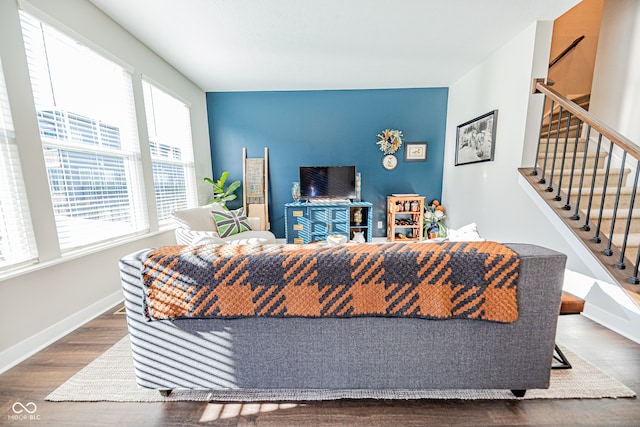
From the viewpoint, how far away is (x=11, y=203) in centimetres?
143

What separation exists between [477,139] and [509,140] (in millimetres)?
561

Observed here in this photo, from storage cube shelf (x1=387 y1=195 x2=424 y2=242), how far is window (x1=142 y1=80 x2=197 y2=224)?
323 cm

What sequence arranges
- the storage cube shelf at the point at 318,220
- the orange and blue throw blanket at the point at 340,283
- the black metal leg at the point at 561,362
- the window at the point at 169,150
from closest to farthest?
the orange and blue throw blanket at the point at 340,283, the black metal leg at the point at 561,362, the window at the point at 169,150, the storage cube shelf at the point at 318,220

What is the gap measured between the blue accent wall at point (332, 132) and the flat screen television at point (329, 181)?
22cm

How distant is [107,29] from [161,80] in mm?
718

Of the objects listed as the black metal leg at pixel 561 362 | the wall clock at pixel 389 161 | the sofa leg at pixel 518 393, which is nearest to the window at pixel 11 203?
the sofa leg at pixel 518 393

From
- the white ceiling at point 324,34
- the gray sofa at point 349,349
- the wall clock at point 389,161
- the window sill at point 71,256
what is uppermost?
the white ceiling at point 324,34

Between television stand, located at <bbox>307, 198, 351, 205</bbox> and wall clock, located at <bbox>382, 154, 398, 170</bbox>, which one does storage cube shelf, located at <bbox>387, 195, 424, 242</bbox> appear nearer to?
wall clock, located at <bbox>382, 154, 398, 170</bbox>

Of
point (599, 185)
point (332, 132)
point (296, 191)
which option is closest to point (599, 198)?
point (599, 185)

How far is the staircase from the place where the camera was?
151 cm

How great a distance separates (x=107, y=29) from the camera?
2.07m

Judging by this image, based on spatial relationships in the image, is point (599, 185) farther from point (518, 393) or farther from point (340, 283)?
point (340, 283)

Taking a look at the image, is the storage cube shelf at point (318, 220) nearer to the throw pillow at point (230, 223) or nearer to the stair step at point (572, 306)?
the throw pillow at point (230, 223)

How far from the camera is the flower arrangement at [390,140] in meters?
3.85
